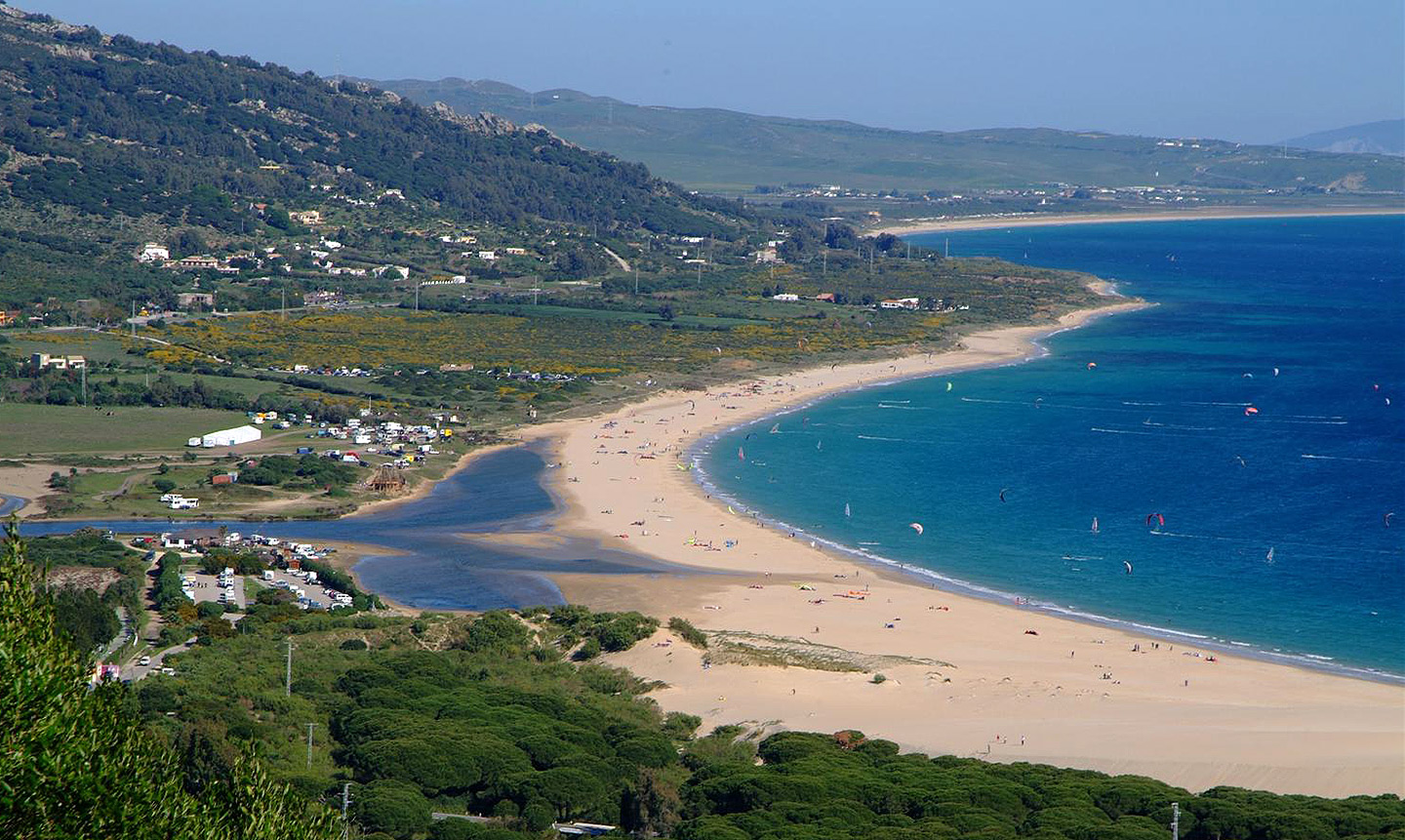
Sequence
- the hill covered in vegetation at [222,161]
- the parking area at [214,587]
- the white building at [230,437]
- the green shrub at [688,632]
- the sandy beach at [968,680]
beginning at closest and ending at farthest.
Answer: the sandy beach at [968,680] < the green shrub at [688,632] < the parking area at [214,587] < the white building at [230,437] < the hill covered in vegetation at [222,161]

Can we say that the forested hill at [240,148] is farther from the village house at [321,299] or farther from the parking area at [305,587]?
the parking area at [305,587]

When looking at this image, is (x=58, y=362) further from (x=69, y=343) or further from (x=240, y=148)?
(x=240, y=148)

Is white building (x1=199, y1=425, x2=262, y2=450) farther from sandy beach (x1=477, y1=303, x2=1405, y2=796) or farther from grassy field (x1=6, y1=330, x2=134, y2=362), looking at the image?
grassy field (x1=6, y1=330, x2=134, y2=362)

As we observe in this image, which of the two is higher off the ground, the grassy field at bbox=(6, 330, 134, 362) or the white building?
the grassy field at bbox=(6, 330, 134, 362)

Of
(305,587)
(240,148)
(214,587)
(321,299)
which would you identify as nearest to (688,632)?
(305,587)

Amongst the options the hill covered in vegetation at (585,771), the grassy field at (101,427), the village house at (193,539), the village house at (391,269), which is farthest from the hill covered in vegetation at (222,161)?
the hill covered in vegetation at (585,771)

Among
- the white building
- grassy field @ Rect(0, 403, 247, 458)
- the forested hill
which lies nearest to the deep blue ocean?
the white building
